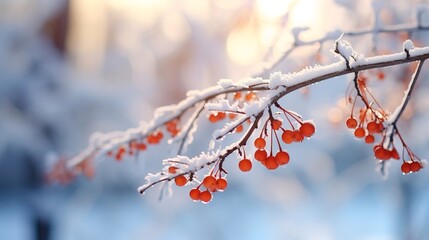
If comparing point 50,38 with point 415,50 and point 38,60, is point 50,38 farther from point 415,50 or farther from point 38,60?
point 415,50

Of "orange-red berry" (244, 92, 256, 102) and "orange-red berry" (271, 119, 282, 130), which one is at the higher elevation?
"orange-red berry" (244, 92, 256, 102)

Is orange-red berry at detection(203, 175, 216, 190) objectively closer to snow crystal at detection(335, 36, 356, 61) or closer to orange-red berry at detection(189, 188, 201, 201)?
orange-red berry at detection(189, 188, 201, 201)

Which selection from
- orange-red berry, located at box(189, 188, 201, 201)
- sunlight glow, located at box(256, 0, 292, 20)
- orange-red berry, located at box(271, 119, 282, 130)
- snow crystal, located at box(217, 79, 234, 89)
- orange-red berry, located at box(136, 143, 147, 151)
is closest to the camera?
orange-red berry, located at box(271, 119, 282, 130)

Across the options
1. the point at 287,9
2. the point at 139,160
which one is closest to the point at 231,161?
the point at 287,9

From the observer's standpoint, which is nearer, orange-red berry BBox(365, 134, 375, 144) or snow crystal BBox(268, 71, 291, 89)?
snow crystal BBox(268, 71, 291, 89)

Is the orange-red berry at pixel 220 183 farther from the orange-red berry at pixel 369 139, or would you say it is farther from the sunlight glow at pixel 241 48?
the sunlight glow at pixel 241 48

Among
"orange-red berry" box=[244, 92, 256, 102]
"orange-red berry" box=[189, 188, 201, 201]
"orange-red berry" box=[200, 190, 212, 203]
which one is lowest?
"orange-red berry" box=[200, 190, 212, 203]

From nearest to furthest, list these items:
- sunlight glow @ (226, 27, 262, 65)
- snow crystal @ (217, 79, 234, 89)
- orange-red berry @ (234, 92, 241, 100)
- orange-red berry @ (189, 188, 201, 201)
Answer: orange-red berry @ (189, 188, 201, 201)
snow crystal @ (217, 79, 234, 89)
orange-red berry @ (234, 92, 241, 100)
sunlight glow @ (226, 27, 262, 65)

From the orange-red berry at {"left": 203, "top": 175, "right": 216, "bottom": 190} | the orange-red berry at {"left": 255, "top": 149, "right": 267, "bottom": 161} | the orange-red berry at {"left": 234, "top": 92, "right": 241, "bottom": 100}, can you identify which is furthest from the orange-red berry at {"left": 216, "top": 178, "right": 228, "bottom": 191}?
the orange-red berry at {"left": 234, "top": 92, "right": 241, "bottom": 100}

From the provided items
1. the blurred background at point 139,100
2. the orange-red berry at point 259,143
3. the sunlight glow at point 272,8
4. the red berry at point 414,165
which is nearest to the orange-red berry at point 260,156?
the orange-red berry at point 259,143
